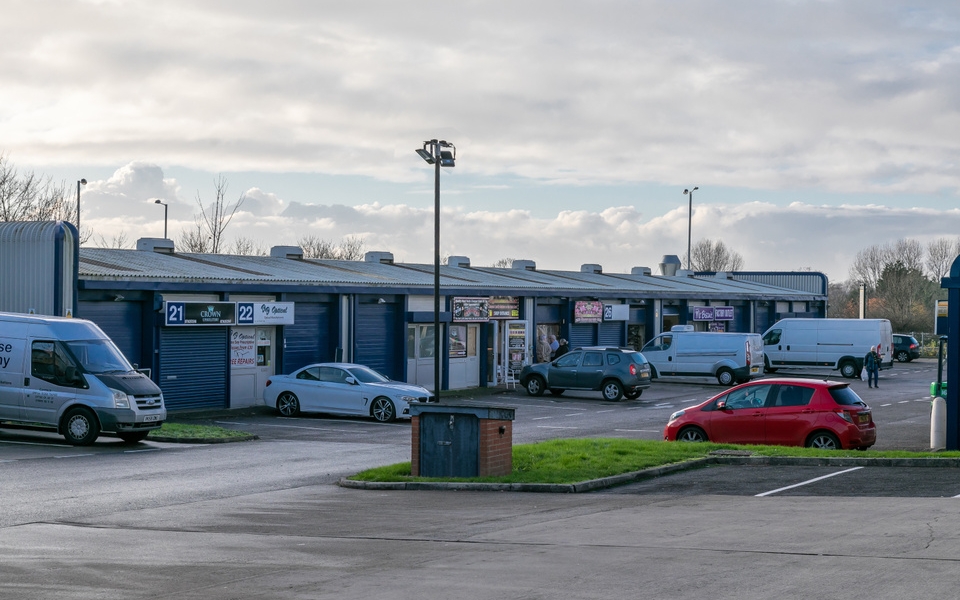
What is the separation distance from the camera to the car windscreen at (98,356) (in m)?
22.4

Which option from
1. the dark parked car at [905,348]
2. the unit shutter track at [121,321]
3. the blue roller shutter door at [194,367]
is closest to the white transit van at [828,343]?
the dark parked car at [905,348]

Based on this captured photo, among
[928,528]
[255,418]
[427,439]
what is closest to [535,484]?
[427,439]

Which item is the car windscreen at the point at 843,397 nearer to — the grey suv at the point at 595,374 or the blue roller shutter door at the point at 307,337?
the grey suv at the point at 595,374

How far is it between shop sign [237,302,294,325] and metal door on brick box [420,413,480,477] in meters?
15.4

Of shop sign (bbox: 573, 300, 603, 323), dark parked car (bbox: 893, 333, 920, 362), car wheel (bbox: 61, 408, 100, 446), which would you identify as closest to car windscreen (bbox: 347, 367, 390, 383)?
car wheel (bbox: 61, 408, 100, 446)

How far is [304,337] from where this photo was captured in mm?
34500

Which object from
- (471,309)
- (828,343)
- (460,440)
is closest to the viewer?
(460,440)

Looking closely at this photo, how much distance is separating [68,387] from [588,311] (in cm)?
2750

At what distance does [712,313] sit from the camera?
56.5 m

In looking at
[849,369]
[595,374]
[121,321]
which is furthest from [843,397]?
[849,369]

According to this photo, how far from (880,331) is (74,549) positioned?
41674 mm

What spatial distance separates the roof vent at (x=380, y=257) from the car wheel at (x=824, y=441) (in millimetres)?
26923

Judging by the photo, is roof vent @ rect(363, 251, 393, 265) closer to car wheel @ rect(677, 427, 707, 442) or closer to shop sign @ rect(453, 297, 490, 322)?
shop sign @ rect(453, 297, 490, 322)

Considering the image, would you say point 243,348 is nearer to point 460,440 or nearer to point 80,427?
point 80,427
